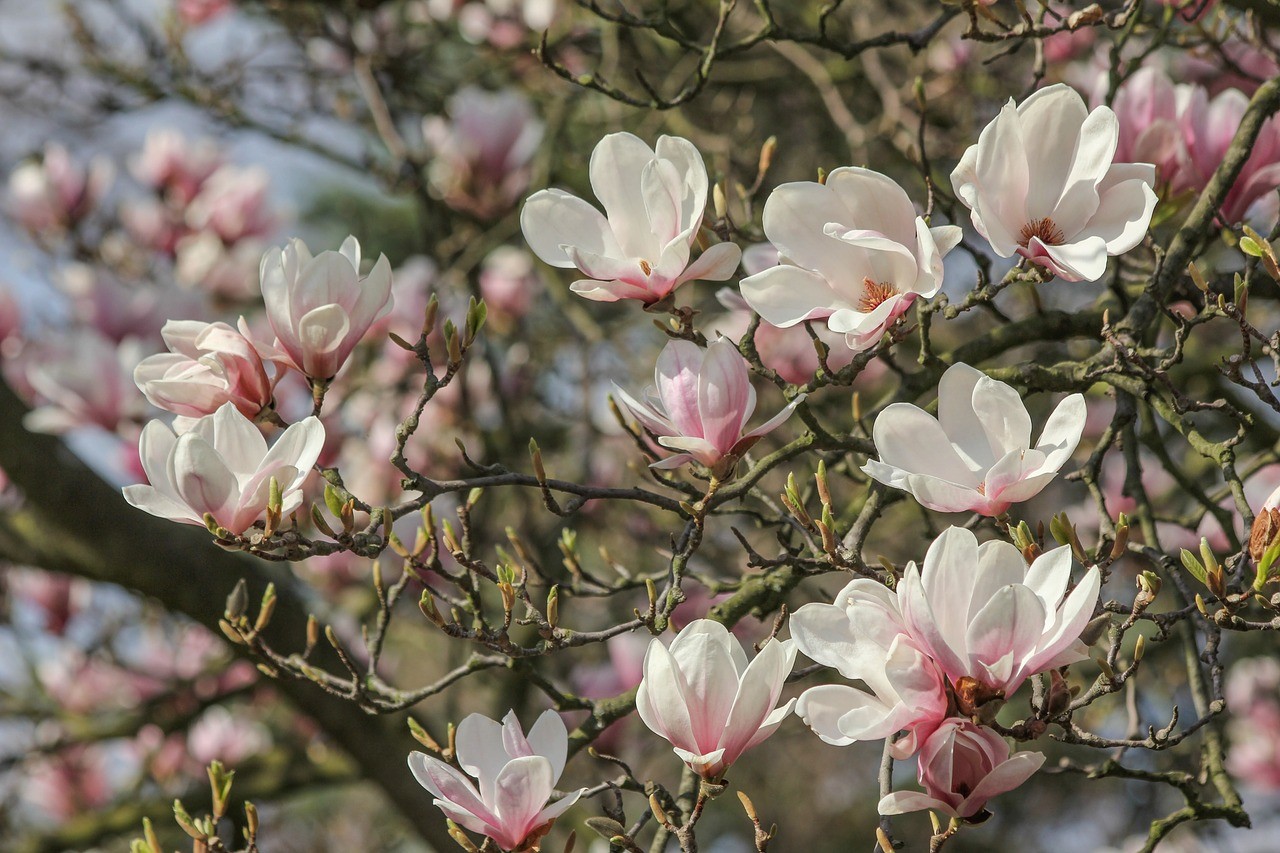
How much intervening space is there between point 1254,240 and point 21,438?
2070 mm

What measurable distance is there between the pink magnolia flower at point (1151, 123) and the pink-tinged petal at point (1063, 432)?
1.83ft

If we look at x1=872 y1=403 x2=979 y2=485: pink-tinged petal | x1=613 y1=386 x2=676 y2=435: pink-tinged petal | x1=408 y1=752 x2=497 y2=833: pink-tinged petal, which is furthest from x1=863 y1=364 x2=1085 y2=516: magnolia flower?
x1=408 y1=752 x2=497 y2=833: pink-tinged petal

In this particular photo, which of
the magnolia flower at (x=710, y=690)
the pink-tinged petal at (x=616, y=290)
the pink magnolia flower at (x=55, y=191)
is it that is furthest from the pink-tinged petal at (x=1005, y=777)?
the pink magnolia flower at (x=55, y=191)

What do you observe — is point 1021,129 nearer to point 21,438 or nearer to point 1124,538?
point 1124,538

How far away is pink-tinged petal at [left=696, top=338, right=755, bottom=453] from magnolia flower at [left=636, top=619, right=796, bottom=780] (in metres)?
0.20

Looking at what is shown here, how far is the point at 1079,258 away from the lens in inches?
41.0

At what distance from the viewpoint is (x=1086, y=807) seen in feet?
15.5

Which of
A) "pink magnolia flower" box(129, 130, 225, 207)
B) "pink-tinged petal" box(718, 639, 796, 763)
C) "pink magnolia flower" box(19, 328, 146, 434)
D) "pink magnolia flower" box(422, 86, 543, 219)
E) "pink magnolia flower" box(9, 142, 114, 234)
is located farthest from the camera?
"pink magnolia flower" box(129, 130, 225, 207)

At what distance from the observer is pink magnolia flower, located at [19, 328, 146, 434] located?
220cm

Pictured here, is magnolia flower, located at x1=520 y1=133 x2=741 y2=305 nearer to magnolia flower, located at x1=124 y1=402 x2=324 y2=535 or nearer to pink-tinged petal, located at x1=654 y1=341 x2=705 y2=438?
pink-tinged petal, located at x1=654 y1=341 x2=705 y2=438

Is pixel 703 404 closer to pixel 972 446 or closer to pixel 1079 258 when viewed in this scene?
pixel 972 446

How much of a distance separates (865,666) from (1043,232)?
434 mm

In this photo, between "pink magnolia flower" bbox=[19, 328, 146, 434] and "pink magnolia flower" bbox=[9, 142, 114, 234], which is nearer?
"pink magnolia flower" bbox=[19, 328, 146, 434]

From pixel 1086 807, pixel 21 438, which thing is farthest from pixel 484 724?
pixel 1086 807
